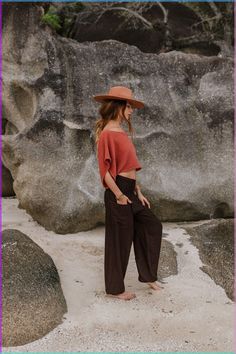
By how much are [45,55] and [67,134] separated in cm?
91

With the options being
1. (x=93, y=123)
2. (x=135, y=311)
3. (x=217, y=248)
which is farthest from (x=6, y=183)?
(x=135, y=311)

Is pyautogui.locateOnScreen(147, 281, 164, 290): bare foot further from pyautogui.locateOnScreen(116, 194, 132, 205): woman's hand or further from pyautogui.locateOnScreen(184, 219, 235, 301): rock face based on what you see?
pyautogui.locateOnScreen(116, 194, 132, 205): woman's hand

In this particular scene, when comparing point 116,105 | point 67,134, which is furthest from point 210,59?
point 116,105

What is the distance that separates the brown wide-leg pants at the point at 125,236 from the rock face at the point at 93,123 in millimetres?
1234

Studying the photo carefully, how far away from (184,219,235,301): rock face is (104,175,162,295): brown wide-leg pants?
738 mm

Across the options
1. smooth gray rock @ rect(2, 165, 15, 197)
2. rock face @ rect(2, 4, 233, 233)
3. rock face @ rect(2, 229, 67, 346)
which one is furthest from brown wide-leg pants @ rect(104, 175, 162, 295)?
smooth gray rock @ rect(2, 165, 15, 197)

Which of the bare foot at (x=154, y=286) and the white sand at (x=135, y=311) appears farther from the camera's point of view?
the bare foot at (x=154, y=286)

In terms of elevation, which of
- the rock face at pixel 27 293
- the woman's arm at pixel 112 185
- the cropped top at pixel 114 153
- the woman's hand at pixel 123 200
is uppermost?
the cropped top at pixel 114 153

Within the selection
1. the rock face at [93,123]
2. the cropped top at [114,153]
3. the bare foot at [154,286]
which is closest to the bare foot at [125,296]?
the bare foot at [154,286]

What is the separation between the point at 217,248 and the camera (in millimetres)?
5055

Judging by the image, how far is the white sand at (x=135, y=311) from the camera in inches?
129

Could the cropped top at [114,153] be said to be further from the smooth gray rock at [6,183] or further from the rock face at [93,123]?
the smooth gray rock at [6,183]

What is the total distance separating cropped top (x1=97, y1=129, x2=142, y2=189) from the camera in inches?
149

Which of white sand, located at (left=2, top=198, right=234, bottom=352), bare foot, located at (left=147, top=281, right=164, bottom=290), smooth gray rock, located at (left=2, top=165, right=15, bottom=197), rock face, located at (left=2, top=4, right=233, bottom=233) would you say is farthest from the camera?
smooth gray rock, located at (left=2, top=165, right=15, bottom=197)
